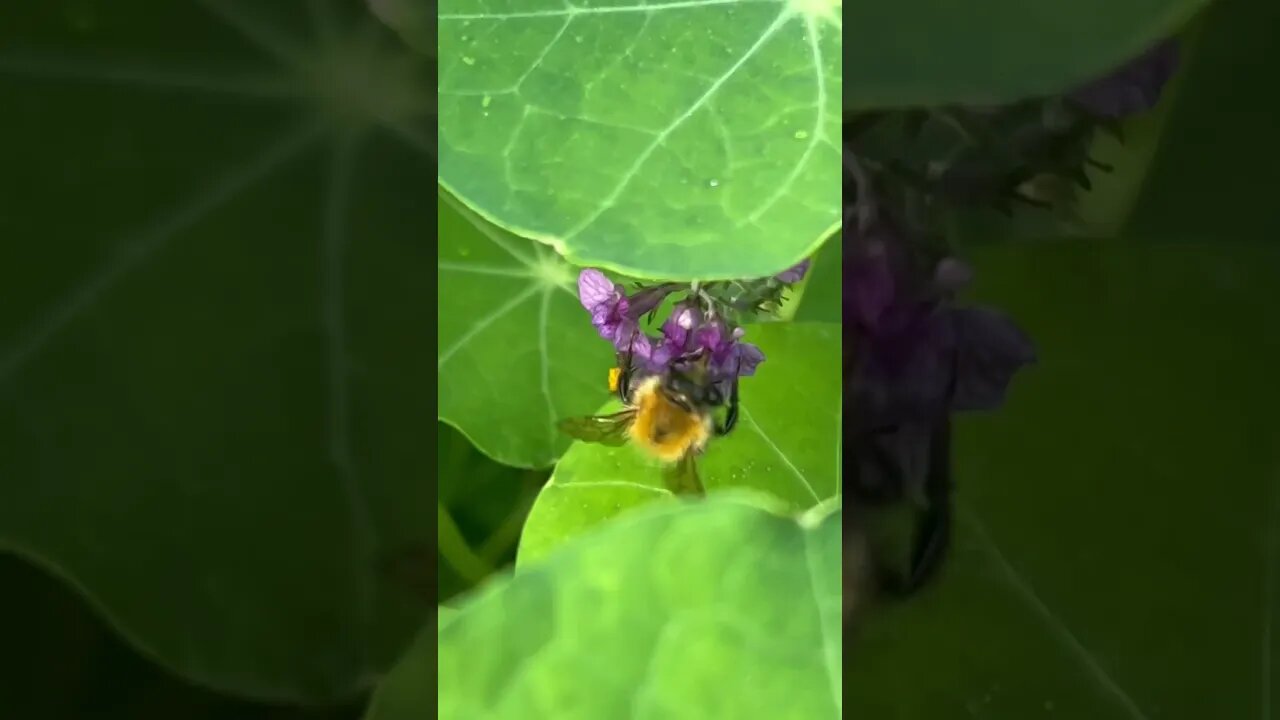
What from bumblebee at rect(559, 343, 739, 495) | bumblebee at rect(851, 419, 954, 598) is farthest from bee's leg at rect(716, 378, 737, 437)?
bumblebee at rect(851, 419, 954, 598)

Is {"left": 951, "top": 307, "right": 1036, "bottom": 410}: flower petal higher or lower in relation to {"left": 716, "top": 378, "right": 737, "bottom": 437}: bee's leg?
higher

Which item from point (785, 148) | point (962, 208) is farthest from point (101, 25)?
point (962, 208)

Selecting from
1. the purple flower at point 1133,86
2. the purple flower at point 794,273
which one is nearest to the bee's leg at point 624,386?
the purple flower at point 794,273

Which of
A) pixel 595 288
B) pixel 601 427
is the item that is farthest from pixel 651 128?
pixel 601 427

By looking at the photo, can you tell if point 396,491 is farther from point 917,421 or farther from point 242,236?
point 917,421

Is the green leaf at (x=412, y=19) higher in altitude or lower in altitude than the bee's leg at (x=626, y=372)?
higher

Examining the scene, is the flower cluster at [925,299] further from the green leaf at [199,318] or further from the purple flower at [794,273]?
the green leaf at [199,318]

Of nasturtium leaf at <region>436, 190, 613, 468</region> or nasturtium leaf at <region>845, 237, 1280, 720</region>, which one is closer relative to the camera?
nasturtium leaf at <region>845, 237, 1280, 720</region>

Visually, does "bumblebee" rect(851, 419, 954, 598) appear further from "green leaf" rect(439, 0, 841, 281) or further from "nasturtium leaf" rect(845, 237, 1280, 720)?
"green leaf" rect(439, 0, 841, 281)
